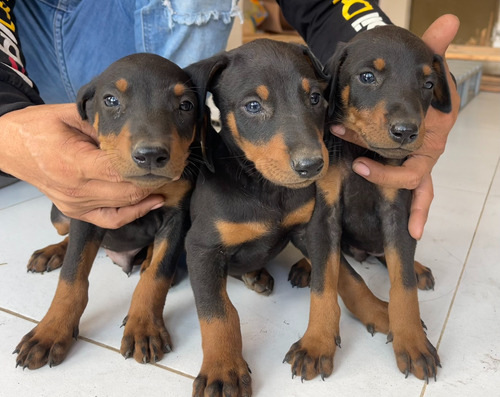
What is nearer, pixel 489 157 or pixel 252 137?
pixel 252 137

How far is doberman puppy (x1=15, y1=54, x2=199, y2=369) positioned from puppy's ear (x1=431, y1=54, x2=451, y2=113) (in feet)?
3.37

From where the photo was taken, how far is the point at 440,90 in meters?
2.29

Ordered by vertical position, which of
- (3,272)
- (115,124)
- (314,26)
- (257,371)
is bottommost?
(3,272)

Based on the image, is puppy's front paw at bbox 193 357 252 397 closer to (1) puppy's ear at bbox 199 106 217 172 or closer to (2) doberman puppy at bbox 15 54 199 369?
(2) doberman puppy at bbox 15 54 199 369

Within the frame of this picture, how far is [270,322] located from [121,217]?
2.59ft

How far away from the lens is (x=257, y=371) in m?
2.01

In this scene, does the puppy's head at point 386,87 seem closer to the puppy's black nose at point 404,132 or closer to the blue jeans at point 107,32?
the puppy's black nose at point 404,132

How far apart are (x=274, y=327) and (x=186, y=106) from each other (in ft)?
3.30

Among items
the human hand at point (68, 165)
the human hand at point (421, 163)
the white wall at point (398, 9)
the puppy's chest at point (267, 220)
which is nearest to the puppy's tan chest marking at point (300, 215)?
the puppy's chest at point (267, 220)

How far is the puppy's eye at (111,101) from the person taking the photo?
2.00 metres

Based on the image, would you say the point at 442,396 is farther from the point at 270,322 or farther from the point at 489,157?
the point at 489,157

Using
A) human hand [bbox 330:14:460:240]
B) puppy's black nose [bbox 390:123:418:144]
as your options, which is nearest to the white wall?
human hand [bbox 330:14:460:240]

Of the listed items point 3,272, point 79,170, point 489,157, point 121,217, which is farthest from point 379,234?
point 489,157

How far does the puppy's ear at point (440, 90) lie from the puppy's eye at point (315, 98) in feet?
1.77
